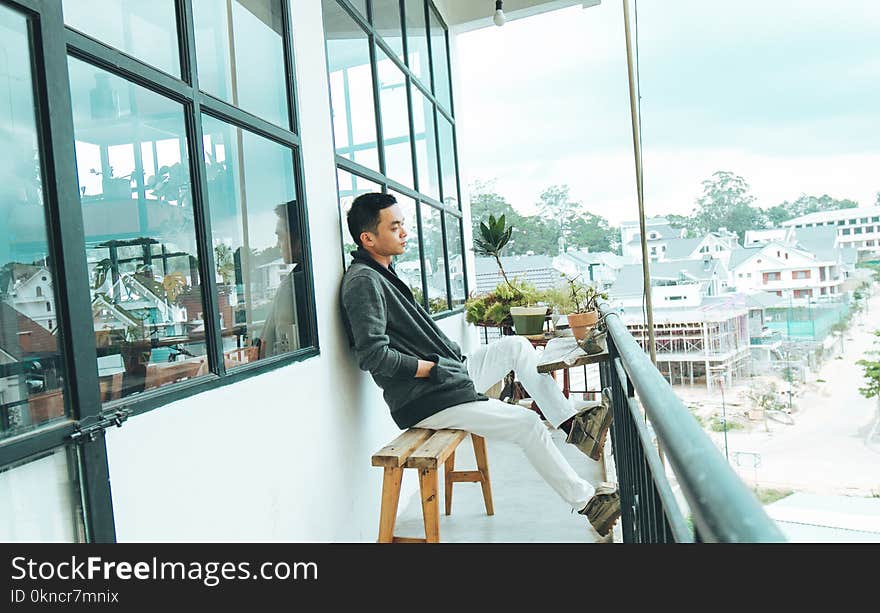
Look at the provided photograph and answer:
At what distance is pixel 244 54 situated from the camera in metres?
1.84

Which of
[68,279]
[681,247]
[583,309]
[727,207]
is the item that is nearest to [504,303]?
[583,309]

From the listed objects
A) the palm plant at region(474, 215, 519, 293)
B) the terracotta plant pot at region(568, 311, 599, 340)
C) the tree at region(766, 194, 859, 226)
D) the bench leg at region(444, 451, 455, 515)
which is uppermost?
the tree at region(766, 194, 859, 226)

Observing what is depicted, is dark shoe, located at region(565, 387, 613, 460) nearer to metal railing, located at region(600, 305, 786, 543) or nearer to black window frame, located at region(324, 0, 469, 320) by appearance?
black window frame, located at region(324, 0, 469, 320)

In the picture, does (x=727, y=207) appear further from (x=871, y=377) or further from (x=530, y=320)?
(x=530, y=320)

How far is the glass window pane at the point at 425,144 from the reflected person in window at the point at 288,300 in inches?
70.5

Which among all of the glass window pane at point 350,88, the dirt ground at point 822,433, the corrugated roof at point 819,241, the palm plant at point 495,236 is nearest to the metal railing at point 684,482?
the glass window pane at point 350,88

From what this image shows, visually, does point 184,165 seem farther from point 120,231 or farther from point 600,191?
point 600,191

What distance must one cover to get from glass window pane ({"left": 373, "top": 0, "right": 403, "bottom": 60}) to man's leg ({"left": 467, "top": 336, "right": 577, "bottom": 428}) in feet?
5.54

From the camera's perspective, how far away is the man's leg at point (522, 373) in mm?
3010

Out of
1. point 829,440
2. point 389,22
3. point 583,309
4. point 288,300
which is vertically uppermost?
point 389,22

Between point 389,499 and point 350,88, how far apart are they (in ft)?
5.54

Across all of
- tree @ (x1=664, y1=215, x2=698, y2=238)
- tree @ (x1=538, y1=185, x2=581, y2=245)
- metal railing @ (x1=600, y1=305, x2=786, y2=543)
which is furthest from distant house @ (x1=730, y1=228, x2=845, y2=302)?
metal railing @ (x1=600, y1=305, x2=786, y2=543)

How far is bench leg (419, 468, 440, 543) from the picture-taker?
2078mm

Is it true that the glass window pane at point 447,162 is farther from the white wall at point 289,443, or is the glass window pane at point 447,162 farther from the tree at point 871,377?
the tree at point 871,377
